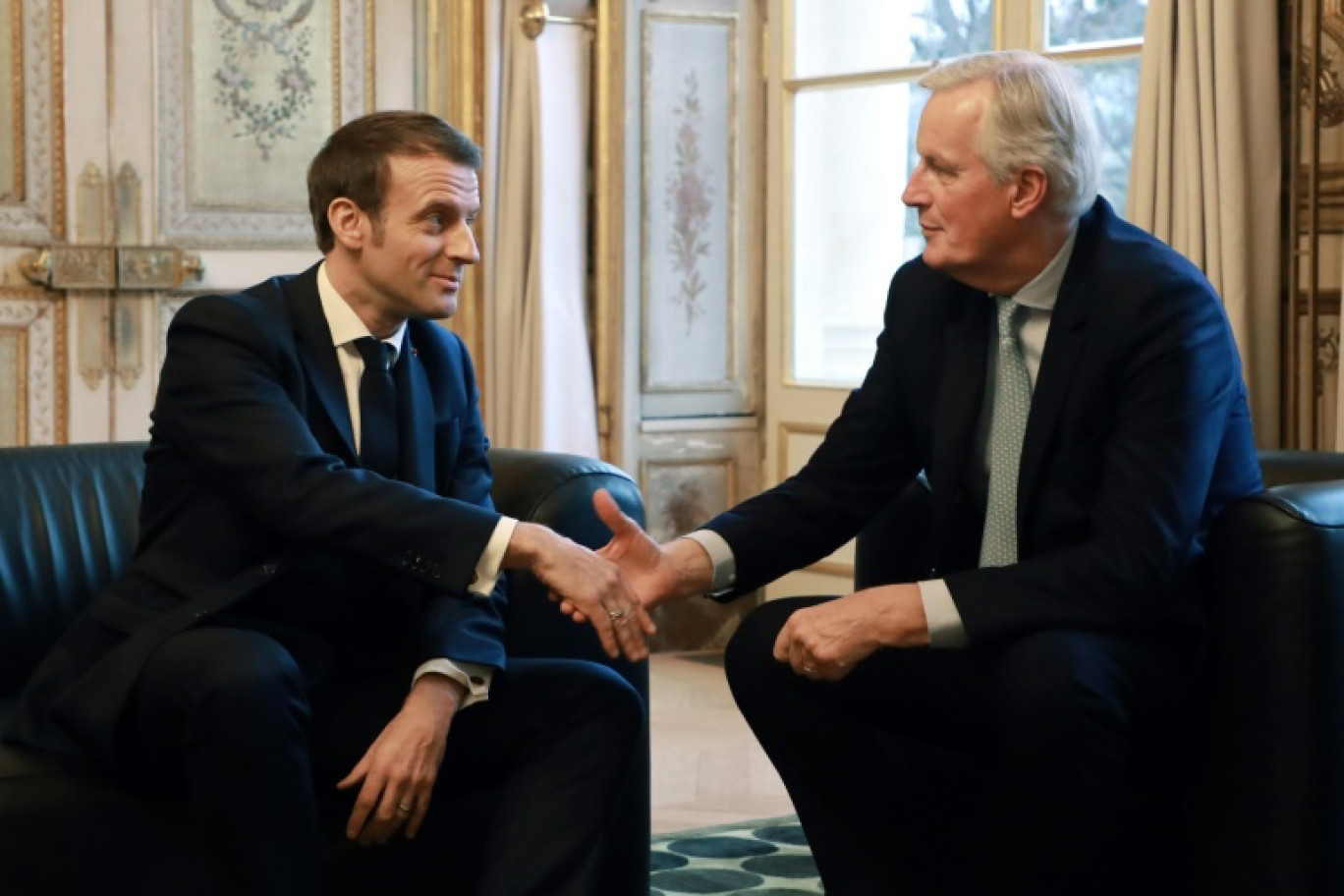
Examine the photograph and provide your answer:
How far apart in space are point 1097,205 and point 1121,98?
2181 millimetres

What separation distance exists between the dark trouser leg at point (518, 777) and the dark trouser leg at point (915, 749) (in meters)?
0.20

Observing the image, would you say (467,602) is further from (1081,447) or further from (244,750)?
(1081,447)

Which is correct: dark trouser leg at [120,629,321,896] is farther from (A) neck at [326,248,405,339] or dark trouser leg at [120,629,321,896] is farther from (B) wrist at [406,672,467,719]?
(A) neck at [326,248,405,339]

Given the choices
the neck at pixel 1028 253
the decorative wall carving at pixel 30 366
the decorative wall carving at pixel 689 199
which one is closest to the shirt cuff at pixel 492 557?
the neck at pixel 1028 253

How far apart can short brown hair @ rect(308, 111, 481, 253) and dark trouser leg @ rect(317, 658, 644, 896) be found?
61cm

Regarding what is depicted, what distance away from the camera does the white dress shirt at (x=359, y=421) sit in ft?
7.37

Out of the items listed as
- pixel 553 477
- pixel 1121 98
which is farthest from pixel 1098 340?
pixel 1121 98

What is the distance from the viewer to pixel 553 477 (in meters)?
2.68

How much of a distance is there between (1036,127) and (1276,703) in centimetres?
76

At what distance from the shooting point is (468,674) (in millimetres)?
2258

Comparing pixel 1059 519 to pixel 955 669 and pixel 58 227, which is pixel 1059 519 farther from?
pixel 58 227

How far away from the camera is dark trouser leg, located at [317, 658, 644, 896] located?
2195 mm

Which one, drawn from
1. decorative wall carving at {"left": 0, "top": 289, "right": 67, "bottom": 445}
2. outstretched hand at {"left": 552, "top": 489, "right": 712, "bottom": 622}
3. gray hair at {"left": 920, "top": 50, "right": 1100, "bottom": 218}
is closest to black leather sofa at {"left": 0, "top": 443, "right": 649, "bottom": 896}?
outstretched hand at {"left": 552, "top": 489, "right": 712, "bottom": 622}

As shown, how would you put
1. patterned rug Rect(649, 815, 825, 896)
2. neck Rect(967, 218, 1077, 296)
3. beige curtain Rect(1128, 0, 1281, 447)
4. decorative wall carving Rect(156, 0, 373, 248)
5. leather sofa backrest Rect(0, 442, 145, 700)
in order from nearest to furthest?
neck Rect(967, 218, 1077, 296) < leather sofa backrest Rect(0, 442, 145, 700) < patterned rug Rect(649, 815, 825, 896) < beige curtain Rect(1128, 0, 1281, 447) < decorative wall carving Rect(156, 0, 373, 248)
